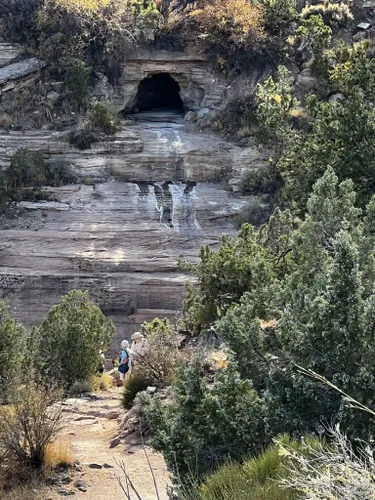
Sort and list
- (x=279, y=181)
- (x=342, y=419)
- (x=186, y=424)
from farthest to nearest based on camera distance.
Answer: (x=279, y=181) < (x=186, y=424) < (x=342, y=419)

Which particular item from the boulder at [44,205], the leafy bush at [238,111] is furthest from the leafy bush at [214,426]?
the leafy bush at [238,111]

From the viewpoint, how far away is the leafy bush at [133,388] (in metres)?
9.47

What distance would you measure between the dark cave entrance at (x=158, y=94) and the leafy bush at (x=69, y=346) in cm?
1950

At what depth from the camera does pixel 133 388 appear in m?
9.54

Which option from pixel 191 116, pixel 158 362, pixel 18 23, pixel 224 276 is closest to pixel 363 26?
pixel 191 116

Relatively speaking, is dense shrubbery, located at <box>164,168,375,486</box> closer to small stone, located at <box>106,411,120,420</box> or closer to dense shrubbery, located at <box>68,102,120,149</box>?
small stone, located at <box>106,411,120,420</box>

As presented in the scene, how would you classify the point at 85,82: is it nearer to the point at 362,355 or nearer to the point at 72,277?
the point at 72,277

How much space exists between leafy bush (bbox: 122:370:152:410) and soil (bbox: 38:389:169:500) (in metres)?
0.14

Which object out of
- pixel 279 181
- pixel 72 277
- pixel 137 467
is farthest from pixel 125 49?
pixel 137 467

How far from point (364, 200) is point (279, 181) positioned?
34.0 ft

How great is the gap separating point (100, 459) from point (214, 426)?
2.48m

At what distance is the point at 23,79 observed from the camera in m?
25.2

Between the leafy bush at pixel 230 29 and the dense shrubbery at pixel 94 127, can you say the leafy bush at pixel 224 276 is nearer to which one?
the dense shrubbery at pixel 94 127

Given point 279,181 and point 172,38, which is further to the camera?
point 172,38
